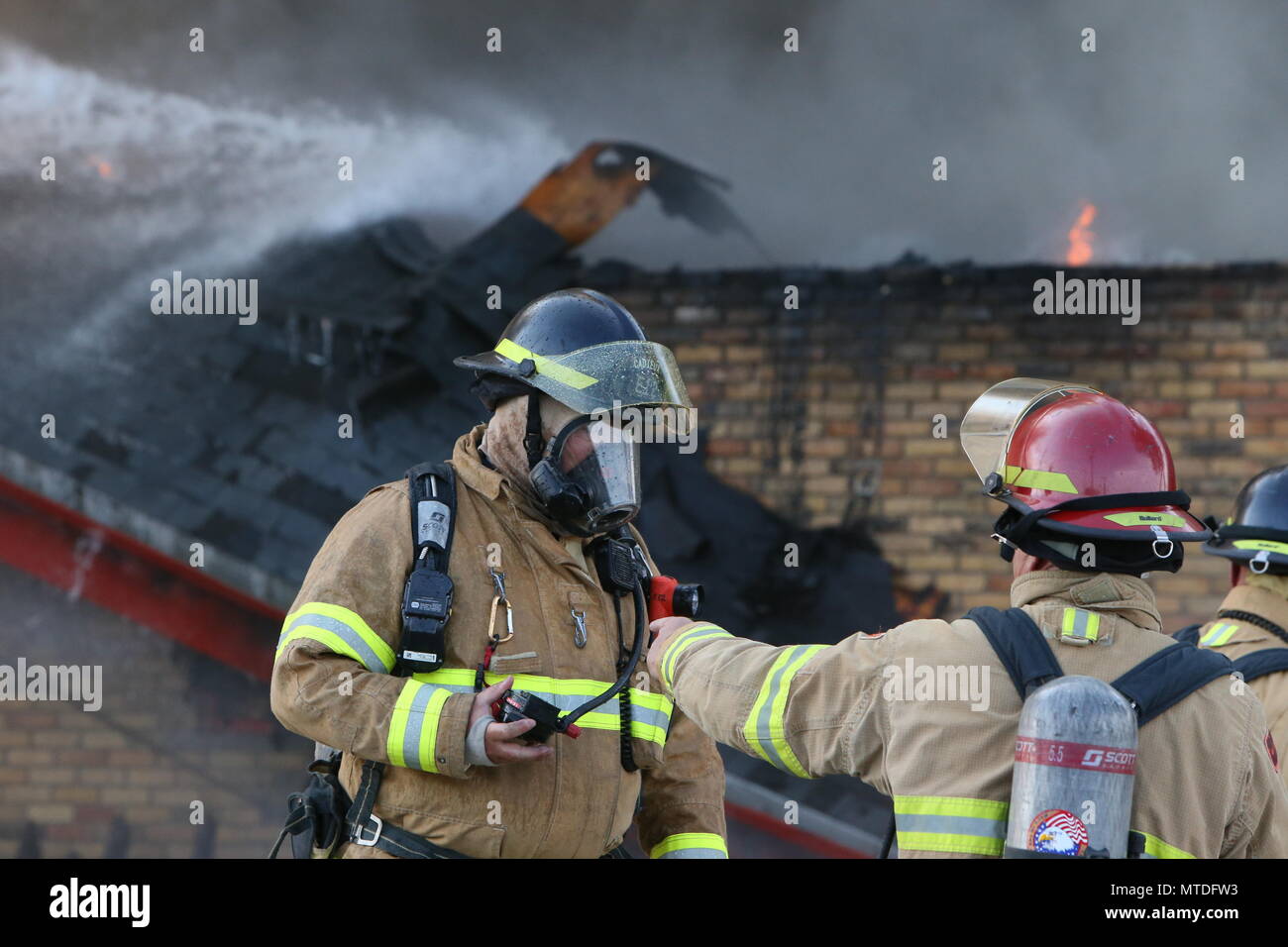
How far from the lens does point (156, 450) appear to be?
19.0 feet

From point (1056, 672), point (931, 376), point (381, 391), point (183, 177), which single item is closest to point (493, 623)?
point (1056, 672)

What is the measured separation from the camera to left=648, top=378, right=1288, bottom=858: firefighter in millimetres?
1958

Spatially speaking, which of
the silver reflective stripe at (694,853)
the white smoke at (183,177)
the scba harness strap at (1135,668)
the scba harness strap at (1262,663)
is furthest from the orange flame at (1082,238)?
the scba harness strap at (1135,668)

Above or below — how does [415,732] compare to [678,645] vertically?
below

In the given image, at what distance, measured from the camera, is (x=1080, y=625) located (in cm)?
204

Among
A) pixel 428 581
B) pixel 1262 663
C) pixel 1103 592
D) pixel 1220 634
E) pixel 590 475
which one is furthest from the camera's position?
pixel 1220 634

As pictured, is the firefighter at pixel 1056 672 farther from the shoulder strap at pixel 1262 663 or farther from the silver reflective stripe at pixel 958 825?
the shoulder strap at pixel 1262 663

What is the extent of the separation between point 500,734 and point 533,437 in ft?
2.25

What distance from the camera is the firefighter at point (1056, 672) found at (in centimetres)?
196

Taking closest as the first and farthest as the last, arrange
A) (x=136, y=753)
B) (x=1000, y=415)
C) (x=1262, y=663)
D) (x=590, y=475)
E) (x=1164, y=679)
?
(x=1164, y=679), (x=1000, y=415), (x=590, y=475), (x=1262, y=663), (x=136, y=753)

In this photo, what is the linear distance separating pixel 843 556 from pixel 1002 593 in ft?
2.46

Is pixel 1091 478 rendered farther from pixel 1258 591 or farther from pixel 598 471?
pixel 1258 591

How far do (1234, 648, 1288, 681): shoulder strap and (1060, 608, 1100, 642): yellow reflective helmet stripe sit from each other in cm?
115

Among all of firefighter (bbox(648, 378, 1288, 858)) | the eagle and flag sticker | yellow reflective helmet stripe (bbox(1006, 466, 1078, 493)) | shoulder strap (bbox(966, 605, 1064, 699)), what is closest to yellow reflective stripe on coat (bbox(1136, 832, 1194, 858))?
firefighter (bbox(648, 378, 1288, 858))
